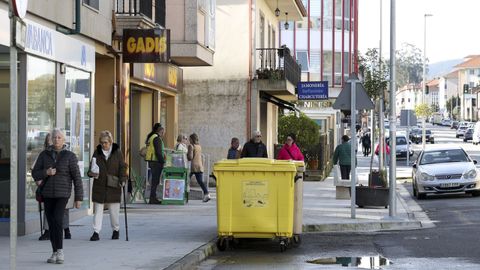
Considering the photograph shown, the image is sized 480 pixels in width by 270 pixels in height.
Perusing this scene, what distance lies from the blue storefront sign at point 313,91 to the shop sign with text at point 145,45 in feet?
52.9


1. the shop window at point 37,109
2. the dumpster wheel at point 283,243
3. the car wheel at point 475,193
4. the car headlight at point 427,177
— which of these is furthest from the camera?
the car wheel at point 475,193

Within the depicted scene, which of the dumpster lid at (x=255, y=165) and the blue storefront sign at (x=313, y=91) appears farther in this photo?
the blue storefront sign at (x=313, y=91)

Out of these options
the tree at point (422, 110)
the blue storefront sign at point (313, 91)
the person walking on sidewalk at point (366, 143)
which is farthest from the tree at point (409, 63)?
the blue storefront sign at point (313, 91)

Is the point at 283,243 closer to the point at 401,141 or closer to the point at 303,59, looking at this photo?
the point at 303,59

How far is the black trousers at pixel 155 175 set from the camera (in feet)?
77.4

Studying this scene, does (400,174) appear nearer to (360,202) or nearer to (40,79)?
(360,202)

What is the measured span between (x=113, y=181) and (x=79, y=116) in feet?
13.4

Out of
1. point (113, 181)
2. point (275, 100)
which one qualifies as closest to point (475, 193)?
point (275, 100)

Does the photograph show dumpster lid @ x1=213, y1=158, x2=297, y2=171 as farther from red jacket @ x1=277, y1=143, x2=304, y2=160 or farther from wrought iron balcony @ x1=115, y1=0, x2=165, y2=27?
red jacket @ x1=277, y1=143, x2=304, y2=160

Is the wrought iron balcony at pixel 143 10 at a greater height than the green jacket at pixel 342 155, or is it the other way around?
the wrought iron balcony at pixel 143 10

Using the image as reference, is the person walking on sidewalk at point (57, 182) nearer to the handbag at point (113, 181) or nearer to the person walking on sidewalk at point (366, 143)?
the handbag at point (113, 181)

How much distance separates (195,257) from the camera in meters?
13.5

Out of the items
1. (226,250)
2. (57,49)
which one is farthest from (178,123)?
(226,250)

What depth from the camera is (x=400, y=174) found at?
45094mm
